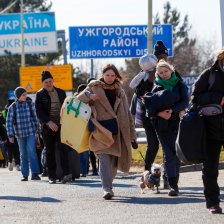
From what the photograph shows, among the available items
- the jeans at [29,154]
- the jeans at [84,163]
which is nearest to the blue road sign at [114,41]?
the jeans at [84,163]

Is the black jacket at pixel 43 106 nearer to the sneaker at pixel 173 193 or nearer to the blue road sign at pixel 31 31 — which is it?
the sneaker at pixel 173 193

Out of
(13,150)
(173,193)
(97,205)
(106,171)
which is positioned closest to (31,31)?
(13,150)

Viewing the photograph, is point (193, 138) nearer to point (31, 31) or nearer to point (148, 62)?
point (148, 62)

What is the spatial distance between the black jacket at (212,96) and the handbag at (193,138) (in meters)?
0.11

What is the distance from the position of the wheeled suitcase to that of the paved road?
703 millimetres

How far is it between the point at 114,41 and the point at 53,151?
14.9 m

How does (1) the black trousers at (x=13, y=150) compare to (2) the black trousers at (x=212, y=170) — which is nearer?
(2) the black trousers at (x=212, y=170)

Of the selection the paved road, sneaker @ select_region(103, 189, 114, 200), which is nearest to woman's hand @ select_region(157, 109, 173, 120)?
the paved road

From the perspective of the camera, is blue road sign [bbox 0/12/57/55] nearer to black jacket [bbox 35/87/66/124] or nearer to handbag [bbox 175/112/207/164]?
black jacket [bbox 35/87/66/124]

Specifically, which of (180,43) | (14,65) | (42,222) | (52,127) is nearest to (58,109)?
(52,127)

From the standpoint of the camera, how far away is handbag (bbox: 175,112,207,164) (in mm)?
10000

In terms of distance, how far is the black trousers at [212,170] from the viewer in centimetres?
1019

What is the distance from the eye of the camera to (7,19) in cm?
4434

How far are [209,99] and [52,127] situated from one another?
6.10m
